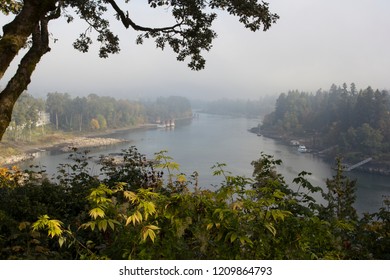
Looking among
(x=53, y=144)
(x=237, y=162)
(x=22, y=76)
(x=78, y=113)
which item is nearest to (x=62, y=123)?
(x=78, y=113)

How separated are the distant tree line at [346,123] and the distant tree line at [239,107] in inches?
807

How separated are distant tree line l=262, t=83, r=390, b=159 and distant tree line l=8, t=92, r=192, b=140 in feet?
61.8

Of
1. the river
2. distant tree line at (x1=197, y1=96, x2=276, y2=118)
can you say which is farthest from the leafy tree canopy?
distant tree line at (x1=197, y1=96, x2=276, y2=118)

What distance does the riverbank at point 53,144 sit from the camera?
89.2ft

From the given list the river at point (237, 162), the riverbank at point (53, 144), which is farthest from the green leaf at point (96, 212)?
the riverbank at point (53, 144)

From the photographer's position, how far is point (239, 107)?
3201 inches

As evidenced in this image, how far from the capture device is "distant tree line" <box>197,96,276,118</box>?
72738mm

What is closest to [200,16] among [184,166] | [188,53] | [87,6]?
[188,53]

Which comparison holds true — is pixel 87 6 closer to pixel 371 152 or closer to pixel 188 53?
pixel 188 53

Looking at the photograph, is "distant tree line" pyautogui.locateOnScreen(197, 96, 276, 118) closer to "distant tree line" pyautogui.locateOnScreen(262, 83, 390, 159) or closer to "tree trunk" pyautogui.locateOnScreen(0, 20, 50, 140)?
"distant tree line" pyautogui.locateOnScreen(262, 83, 390, 159)

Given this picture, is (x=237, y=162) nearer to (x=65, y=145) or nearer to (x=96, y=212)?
(x=65, y=145)

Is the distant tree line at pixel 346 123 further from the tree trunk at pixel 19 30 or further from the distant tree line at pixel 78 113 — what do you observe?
the tree trunk at pixel 19 30
